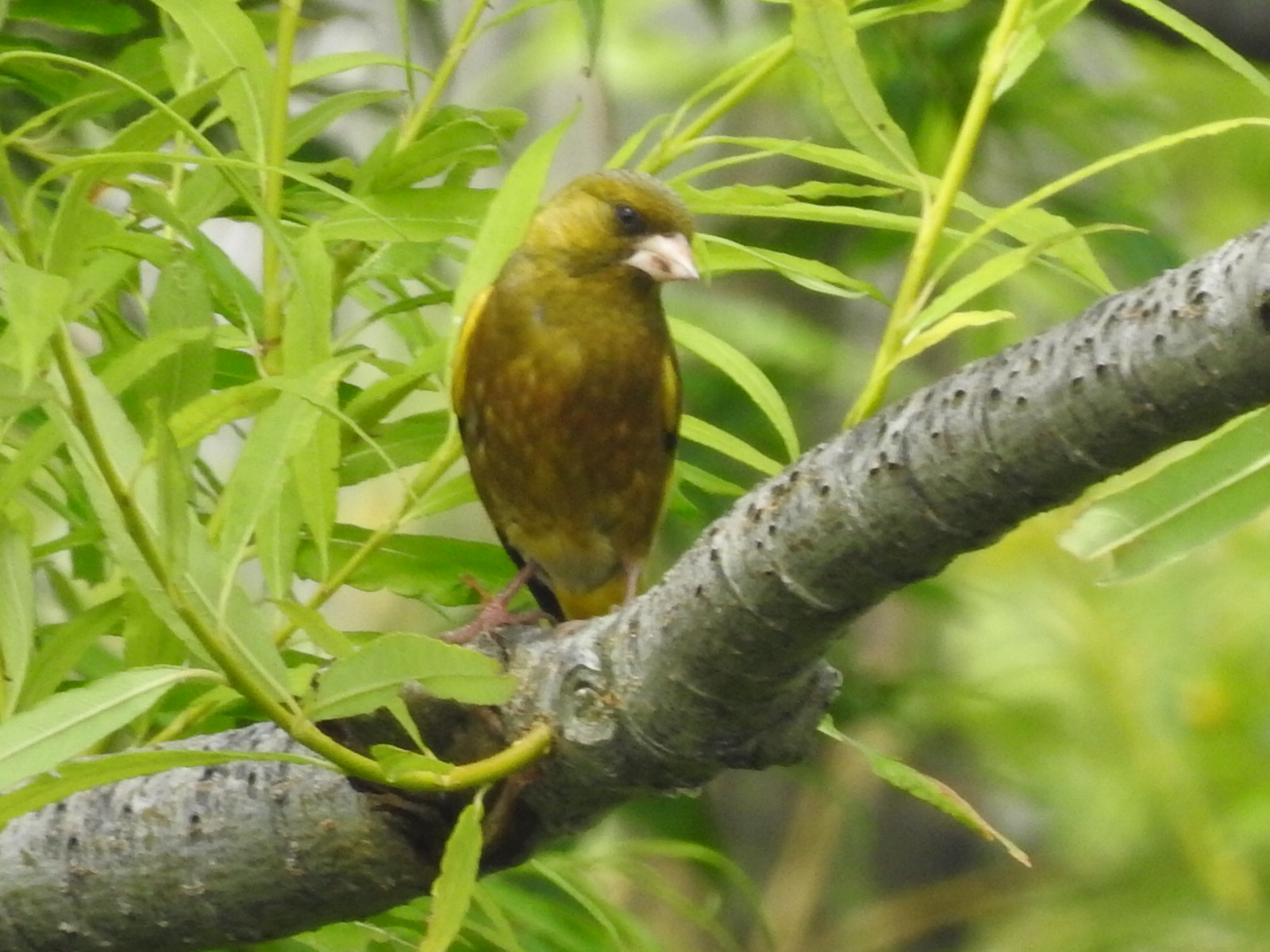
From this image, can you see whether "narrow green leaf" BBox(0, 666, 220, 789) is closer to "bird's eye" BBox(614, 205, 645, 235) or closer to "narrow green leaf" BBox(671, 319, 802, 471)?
"narrow green leaf" BBox(671, 319, 802, 471)

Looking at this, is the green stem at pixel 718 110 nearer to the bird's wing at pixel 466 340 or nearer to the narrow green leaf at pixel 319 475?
the narrow green leaf at pixel 319 475

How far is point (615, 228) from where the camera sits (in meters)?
2.04

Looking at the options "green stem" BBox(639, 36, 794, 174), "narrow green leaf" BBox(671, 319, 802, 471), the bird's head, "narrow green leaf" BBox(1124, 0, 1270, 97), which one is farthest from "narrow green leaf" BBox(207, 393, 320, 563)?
the bird's head

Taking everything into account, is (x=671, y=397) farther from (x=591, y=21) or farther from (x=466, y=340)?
(x=591, y=21)


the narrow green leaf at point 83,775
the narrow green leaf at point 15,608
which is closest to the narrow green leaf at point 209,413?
the narrow green leaf at point 15,608

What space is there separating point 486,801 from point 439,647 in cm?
25

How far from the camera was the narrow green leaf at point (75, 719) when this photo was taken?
0.92 metres

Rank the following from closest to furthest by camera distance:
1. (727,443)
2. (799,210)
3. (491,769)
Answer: (491,769) < (799,210) < (727,443)

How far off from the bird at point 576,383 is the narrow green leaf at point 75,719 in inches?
36.3

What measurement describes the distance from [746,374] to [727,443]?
7cm

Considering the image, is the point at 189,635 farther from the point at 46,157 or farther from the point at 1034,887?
the point at 1034,887

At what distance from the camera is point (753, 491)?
994 mm

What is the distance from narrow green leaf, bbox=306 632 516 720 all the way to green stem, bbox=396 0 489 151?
57 centimetres

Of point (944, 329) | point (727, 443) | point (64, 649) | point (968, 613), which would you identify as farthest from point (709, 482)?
point (968, 613)
